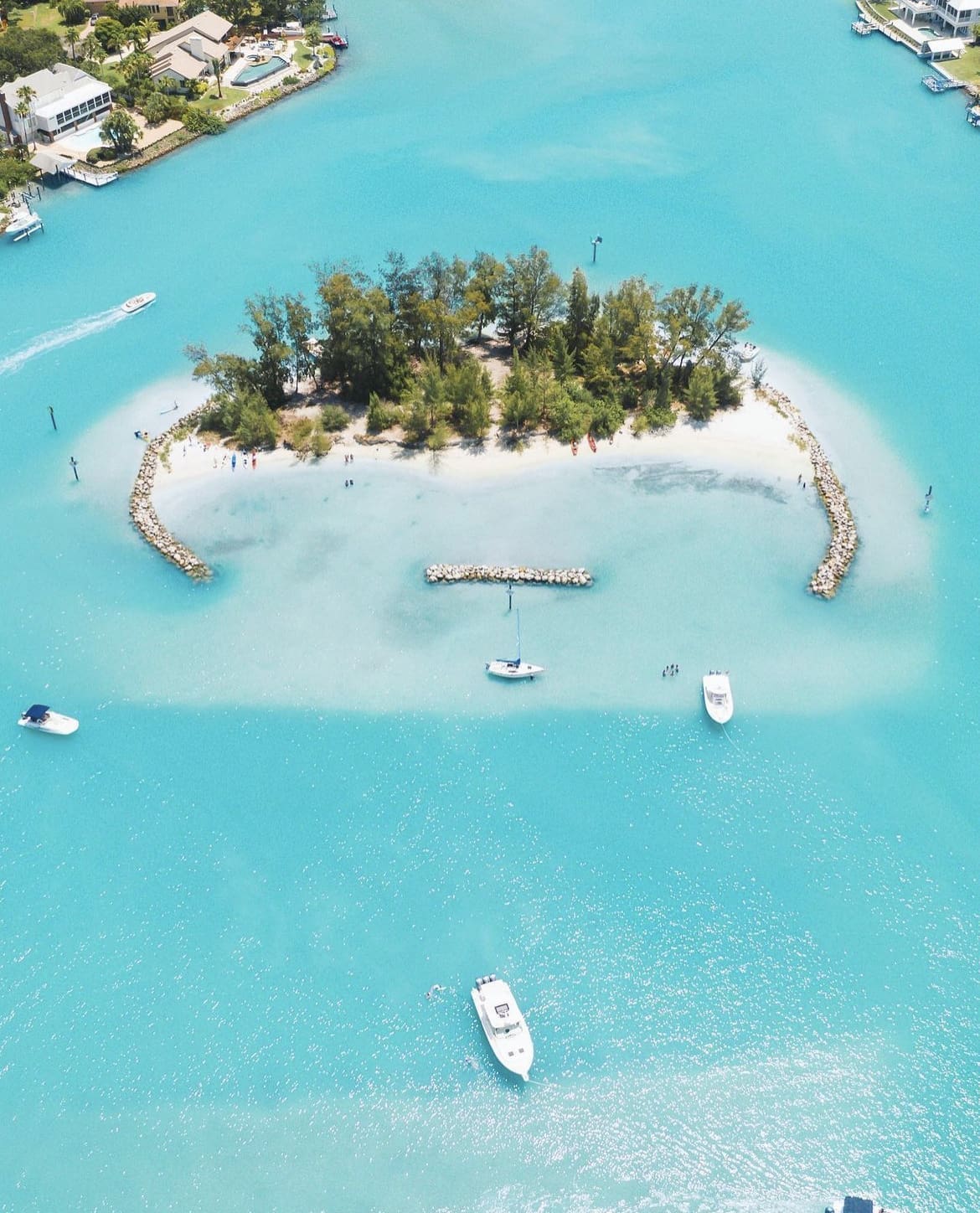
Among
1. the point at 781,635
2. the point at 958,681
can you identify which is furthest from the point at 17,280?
the point at 958,681

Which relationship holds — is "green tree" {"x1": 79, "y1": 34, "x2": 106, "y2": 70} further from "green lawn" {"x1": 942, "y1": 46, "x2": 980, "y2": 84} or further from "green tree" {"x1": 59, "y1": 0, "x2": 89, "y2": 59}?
"green lawn" {"x1": 942, "y1": 46, "x2": 980, "y2": 84}

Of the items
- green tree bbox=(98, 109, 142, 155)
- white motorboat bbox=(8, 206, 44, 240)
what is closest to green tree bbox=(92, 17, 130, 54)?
green tree bbox=(98, 109, 142, 155)

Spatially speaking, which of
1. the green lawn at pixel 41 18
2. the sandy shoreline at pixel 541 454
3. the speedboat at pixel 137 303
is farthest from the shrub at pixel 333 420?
the green lawn at pixel 41 18

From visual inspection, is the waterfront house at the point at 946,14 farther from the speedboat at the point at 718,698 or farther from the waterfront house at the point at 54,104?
the speedboat at the point at 718,698

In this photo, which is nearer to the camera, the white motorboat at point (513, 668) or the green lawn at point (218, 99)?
the white motorboat at point (513, 668)

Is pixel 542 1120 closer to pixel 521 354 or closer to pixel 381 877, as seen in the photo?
pixel 381 877

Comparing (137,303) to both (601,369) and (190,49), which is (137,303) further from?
(190,49)

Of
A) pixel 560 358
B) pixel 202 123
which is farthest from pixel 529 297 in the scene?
pixel 202 123

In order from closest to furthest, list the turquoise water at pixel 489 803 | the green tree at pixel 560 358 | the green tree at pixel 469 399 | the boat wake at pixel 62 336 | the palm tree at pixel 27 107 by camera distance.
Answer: the turquoise water at pixel 489 803 → the green tree at pixel 469 399 → the green tree at pixel 560 358 → the boat wake at pixel 62 336 → the palm tree at pixel 27 107
